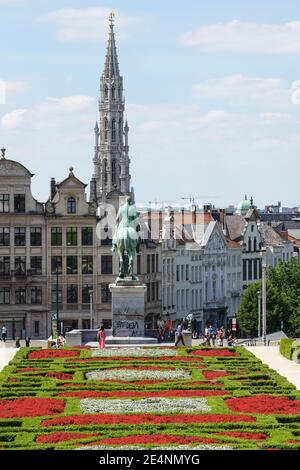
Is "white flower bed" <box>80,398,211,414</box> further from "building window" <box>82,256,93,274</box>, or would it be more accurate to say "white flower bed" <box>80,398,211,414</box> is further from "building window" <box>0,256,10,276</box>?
"building window" <box>82,256,93,274</box>

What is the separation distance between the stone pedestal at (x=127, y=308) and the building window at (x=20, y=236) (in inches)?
1539

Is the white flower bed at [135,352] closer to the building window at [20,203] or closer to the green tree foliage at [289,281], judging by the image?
the building window at [20,203]

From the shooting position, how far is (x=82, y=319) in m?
Result: 122

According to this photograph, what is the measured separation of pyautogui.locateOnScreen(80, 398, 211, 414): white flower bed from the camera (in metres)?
51.3

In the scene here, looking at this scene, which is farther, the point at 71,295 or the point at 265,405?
the point at 71,295

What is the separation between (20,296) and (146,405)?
6999 centimetres

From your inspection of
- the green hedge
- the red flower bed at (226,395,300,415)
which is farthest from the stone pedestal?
the red flower bed at (226,395,300,415)

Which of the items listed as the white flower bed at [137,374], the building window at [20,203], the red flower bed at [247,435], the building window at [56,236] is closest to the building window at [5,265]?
the building window at [56,236]

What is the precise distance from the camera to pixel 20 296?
122 meters

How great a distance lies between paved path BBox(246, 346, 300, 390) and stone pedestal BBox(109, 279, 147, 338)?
5.89 metres

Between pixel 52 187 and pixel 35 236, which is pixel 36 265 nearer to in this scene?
pixel 35 236

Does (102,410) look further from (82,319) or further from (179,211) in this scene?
(179,211)

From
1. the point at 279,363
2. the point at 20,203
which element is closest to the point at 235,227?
the point at 20,203

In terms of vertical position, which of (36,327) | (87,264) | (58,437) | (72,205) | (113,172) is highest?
(113,172)
